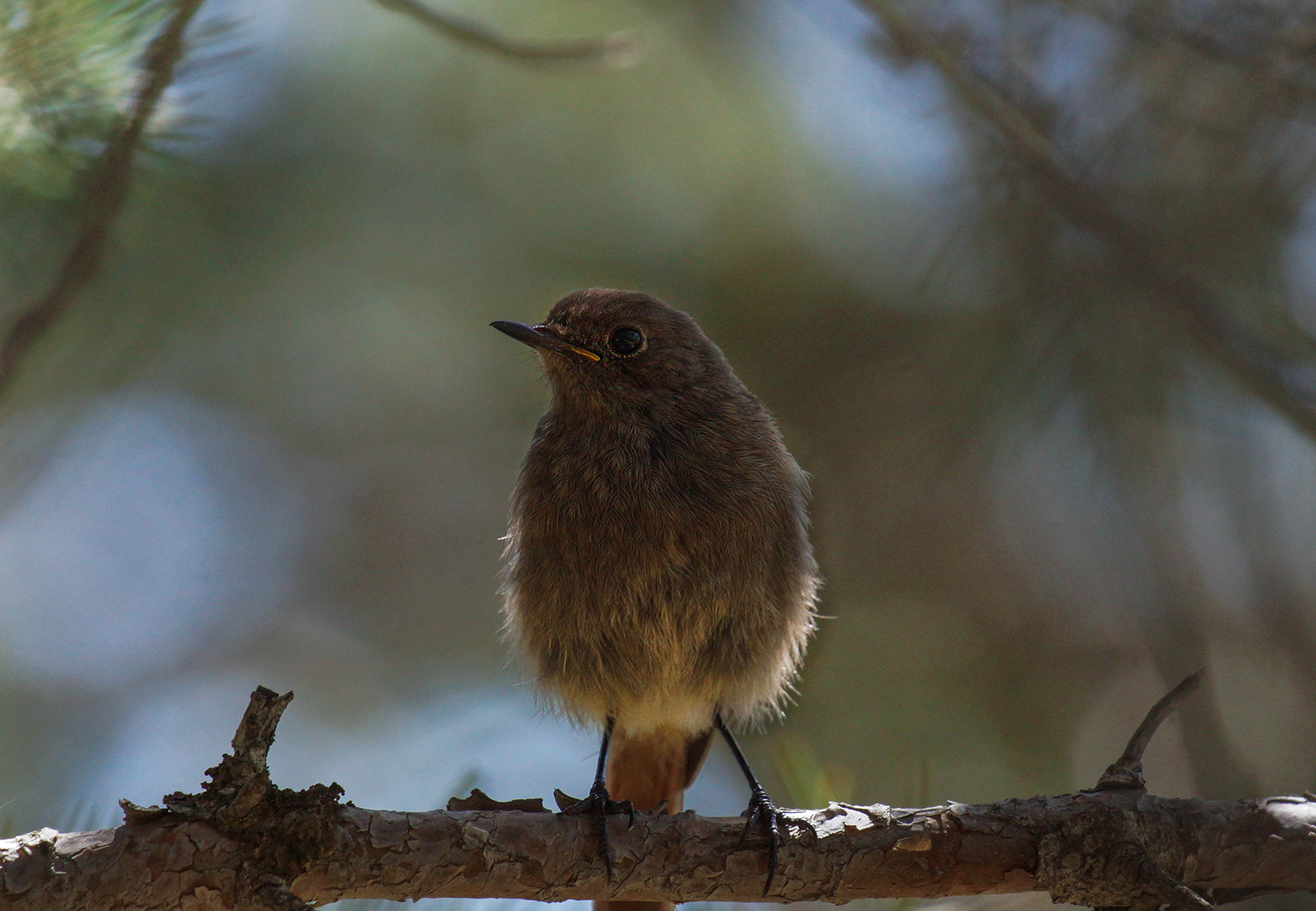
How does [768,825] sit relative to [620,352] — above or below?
below

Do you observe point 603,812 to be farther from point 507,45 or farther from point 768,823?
point 507,45

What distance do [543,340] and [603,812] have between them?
165 centimetres

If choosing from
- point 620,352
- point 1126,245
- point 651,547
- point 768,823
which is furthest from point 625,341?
point 768,823

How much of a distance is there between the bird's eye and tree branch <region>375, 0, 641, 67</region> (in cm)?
89

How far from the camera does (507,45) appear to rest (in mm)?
3559

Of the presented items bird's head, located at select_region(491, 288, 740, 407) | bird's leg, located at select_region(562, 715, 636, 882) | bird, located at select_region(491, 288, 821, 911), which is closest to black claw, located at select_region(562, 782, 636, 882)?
bird's leg, located at select_region(562, 715, 636, 882)

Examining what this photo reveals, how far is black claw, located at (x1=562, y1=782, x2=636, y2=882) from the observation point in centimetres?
273

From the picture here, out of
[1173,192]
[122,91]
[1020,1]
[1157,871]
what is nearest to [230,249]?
[122,91]

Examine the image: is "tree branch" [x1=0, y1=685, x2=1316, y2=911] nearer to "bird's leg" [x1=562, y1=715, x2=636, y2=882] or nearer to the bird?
"bird's leg" [x1=562, y1=715, x2=636, y2=882]

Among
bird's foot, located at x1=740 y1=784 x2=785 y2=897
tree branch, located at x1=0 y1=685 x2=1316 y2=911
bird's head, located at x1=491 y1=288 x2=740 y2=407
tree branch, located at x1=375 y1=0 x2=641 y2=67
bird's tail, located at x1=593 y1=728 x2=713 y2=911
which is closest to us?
tree branch, located at x1=0 y1=685 x2=1316 y2=911

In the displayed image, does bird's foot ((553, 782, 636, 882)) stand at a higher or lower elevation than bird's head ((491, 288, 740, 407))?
lower

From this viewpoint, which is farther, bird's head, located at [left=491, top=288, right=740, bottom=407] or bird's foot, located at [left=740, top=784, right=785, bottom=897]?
bird's head, located at [left=491, top=288, right=740, bottom=407]

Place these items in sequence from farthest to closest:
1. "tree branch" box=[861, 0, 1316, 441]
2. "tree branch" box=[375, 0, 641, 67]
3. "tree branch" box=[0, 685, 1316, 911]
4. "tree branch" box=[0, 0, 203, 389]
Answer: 1. "tree branch" box=[375, 0, 641, 67]
2. "tree branch" box=[861, 0, 1316, 441]
3. "tree branch" box=[0, 0, 203, 389]
4. "tree branch" box=[0, 685, 1316, 911]

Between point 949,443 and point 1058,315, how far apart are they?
0.72m
